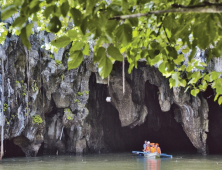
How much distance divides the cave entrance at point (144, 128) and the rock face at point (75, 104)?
7 centimetres

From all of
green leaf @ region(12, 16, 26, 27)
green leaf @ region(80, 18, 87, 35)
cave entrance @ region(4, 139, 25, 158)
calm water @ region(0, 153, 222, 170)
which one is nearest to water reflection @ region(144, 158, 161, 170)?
calm water @ region(0, 153, 222, 170)

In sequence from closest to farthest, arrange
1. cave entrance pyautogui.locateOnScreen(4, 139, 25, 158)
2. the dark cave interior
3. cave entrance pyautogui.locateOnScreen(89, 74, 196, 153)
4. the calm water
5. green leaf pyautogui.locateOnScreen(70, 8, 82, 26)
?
1. green leaf pyautogui.locateOnScreen(70, 8, 82, 26)
2. the calm water
3. cave entrance pyautogui.locateOnScreen(4, 139, 25, 158)
4. the dark cave interior
5. cave entrance pyautogui.locateOnScreen(89, 74, 196, 153)

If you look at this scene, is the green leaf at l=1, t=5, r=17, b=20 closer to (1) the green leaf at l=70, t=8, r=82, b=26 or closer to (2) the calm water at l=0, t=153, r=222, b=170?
(1) the green leaf at l=70, t=8, r=82, b=26

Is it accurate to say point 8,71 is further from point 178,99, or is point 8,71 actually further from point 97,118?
point 178,99

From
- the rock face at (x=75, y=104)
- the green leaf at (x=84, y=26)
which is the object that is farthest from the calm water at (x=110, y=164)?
the green leaf at (x=84, y=26)

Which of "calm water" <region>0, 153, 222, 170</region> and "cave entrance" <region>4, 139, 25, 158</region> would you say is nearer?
"calm water" <region>0, 153, 222, 170</region>

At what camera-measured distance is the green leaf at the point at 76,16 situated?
1291 mm

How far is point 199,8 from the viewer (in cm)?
128

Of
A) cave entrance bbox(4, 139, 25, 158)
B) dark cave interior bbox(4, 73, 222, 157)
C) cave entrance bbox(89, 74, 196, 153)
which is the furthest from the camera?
cave entrance bbox(89, 74, 196, 153)

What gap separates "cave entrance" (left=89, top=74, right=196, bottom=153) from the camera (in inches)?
738

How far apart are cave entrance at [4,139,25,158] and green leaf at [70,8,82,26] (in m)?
16.0

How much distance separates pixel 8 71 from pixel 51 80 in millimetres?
2257

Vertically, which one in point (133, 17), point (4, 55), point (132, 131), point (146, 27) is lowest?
point (132, 131)

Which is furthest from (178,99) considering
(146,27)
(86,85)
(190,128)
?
(146,27)
